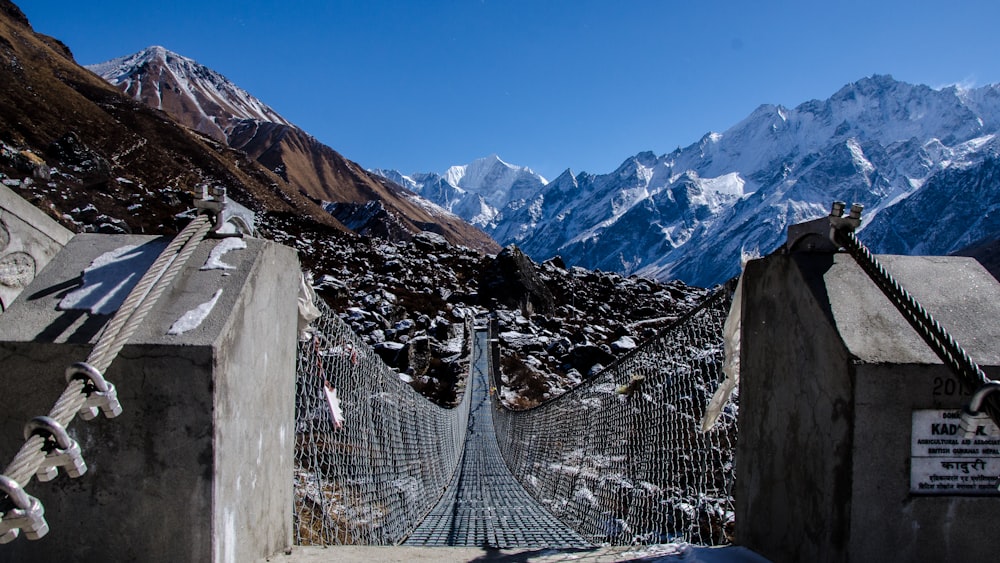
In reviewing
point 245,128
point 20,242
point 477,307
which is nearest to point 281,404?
point 20,242

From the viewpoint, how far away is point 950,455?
1.62 m

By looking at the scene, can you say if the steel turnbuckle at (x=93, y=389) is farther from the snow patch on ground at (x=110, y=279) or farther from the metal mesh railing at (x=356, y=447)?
the metal mesh railing at (x=356, y=447)

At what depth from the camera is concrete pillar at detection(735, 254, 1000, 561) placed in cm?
160

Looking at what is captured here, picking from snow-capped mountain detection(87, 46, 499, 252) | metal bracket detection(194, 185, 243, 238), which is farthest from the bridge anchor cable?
snow-capped mountain detection(87, 46, 499, 252)

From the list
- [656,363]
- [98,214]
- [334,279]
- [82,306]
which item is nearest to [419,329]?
[334,279]

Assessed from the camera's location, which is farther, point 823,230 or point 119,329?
point 823,230

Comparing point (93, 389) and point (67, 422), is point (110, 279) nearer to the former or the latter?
point (93, 389)

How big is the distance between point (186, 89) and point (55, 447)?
152393mm

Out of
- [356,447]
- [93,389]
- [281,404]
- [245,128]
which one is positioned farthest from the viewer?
[245,128]

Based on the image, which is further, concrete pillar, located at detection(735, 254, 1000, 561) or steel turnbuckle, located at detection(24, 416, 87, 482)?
concrete pillar, located at detection(735, 254, 1000, 561)

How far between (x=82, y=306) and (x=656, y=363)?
3.11 m

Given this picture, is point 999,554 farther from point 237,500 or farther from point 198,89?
point 198,89

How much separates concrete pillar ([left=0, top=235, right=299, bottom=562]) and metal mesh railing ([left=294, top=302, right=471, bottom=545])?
0.87 meters

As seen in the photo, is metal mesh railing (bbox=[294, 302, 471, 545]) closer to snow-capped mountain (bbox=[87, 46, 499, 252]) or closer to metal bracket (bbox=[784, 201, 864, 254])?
metal bracket (bbox=[784, 201, 864, 254])
